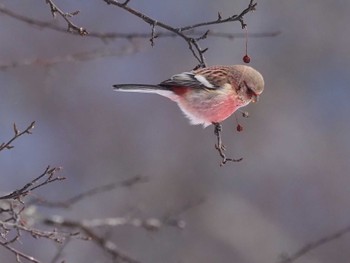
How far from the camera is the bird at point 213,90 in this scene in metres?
2.48

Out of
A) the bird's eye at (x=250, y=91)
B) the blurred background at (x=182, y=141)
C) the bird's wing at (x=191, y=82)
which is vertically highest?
the blurred background at (x=182, y=141)

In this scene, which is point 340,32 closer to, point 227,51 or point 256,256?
point 227,51

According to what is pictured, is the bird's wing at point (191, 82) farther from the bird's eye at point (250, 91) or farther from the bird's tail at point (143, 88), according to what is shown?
the bird's eye at point (250, 91)

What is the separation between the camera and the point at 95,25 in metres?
6.66

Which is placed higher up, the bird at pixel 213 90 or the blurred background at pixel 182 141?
the blurred background at pixel 182 141

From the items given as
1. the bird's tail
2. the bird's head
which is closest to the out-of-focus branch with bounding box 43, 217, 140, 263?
the bird's tail

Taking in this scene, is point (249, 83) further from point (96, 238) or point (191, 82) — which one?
point (96, 238)

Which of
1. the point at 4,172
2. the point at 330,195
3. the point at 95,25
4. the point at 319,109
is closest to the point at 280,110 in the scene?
the point at 319,109

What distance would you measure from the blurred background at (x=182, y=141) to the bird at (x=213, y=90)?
11.8 ft

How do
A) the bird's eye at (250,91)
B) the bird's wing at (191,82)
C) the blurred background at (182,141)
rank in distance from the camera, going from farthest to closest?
the blurred background at (182,141)
the bird's wing at (191,82)
the bird's eye at (250,91)

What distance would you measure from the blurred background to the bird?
3.61 meters

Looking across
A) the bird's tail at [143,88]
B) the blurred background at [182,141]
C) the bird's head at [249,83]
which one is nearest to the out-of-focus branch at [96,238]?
the bird's tail at [143,88]

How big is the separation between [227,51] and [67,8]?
1446 mm

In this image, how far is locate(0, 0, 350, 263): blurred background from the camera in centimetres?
639
